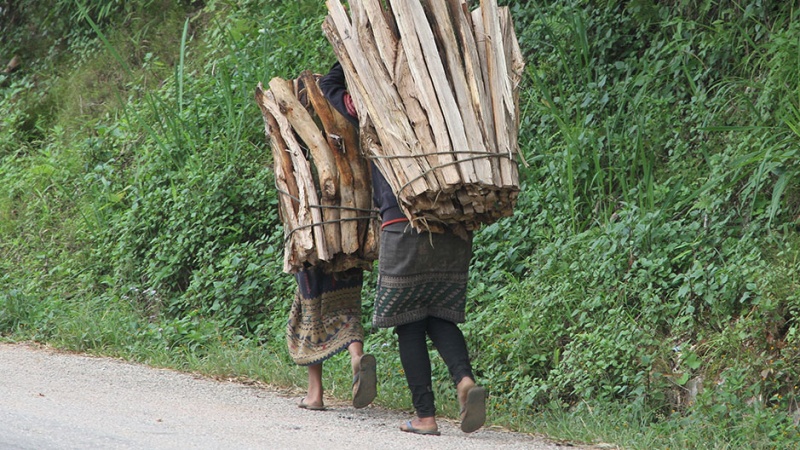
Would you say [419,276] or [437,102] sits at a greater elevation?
[437,102]

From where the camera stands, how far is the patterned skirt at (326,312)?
5.63 m

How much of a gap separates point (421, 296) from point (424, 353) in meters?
0.30

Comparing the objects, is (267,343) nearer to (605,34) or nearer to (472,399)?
(472,399)

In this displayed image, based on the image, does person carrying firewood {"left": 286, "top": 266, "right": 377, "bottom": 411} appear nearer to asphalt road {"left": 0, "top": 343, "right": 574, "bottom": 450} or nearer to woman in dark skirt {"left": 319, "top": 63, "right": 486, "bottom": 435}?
asphalt road {"left": 0, "top": 343, "right": 574, "bottom": 450}

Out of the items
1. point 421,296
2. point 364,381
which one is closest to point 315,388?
point 364,381

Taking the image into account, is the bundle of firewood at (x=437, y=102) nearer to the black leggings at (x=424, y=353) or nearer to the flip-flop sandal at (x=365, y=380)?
the black leggings at (x=424, y=353)

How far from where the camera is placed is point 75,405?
5.20 m

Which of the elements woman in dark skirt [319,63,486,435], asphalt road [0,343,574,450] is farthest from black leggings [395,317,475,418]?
asphalt road [0,343,574,450]

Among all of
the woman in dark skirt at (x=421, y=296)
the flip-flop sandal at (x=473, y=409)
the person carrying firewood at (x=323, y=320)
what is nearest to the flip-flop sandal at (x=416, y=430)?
the woman in dark skirt at (x=421, y=296)

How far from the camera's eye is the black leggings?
5.02 meters

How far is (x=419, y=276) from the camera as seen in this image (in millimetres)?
5004

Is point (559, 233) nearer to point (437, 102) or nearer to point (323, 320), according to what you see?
point (323, 320)

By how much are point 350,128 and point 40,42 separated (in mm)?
8724

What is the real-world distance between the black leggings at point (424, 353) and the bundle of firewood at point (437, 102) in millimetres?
546
